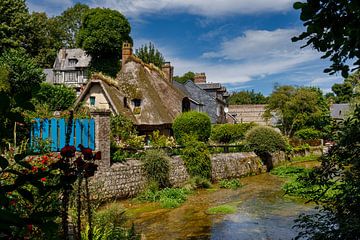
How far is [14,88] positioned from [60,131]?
9014 mm

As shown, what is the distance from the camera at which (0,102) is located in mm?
1613

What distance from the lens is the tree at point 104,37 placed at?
46.5 m

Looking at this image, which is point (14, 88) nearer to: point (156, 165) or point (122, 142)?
point (122, 142)

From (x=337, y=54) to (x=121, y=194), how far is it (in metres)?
12.9

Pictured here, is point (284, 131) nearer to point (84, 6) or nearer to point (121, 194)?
point (121, 194)

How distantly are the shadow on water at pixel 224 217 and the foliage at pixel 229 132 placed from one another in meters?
14.8

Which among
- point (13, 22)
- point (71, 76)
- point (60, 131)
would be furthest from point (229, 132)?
point (71, 76)

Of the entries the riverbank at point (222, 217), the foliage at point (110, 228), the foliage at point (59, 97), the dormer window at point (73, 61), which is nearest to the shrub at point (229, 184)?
the riverbank at point (222, 217)

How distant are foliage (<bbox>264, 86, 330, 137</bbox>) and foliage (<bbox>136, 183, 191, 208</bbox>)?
30188 mm

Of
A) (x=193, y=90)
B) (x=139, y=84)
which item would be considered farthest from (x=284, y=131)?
(x=139, y=84)

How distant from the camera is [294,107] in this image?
43312 millimetres

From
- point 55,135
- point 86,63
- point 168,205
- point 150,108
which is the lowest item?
point 168,205

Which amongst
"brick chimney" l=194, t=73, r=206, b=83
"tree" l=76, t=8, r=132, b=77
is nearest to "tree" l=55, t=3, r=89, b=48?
"tree" l=76, t=8, r=132, b=77

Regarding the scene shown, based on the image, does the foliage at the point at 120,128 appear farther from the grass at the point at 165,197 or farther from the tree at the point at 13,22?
the tree at the point at 13,22
